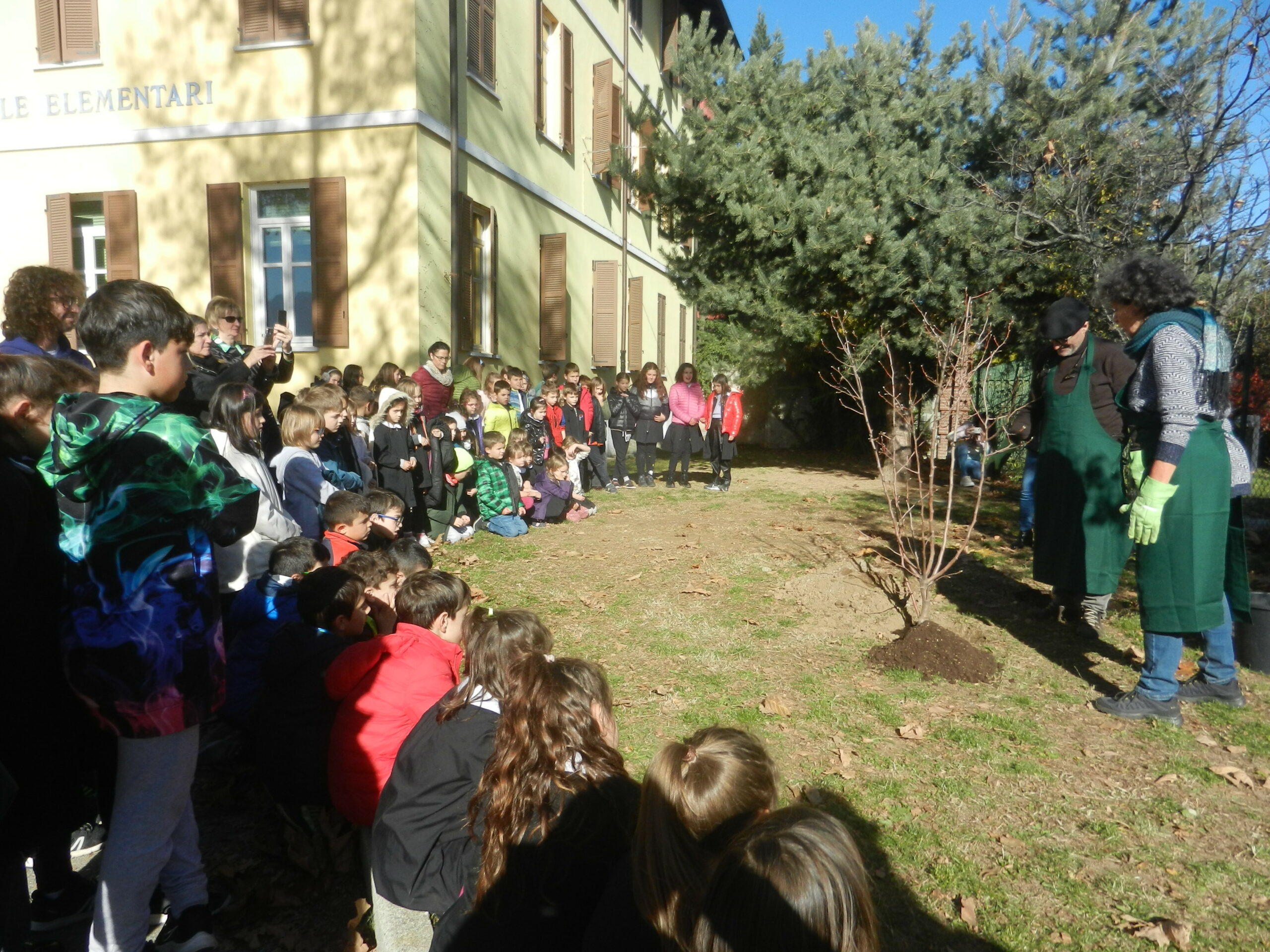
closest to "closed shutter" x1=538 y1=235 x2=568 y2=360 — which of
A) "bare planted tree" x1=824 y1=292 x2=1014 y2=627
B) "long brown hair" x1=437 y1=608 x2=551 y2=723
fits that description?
"bare planted tree" x1=824 y1=292 x2=1014 y2=627

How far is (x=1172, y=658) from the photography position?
4332mm

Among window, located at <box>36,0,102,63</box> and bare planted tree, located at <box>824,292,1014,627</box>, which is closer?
bare planted tree, located at <box>824,292,1014,627</box>

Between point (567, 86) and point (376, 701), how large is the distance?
15.0m

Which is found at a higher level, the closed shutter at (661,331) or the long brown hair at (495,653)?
the closed shutter at (661,331)

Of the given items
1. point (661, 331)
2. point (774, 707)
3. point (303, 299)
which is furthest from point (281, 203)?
point (661, 331)

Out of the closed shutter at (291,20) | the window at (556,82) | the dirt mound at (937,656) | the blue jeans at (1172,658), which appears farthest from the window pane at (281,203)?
the blue jeans at (1172,658)

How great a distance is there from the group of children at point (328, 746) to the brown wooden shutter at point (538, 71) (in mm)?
12809

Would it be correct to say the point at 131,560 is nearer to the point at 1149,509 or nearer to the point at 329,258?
the point at 1149,509

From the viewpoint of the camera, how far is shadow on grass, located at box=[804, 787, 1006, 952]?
2.78 m

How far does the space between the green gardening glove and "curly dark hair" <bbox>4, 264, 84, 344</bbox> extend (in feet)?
16.6

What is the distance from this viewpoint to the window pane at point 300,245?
1169 centimetres

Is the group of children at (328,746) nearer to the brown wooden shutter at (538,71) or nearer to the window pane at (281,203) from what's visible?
the window pane at (281,203)

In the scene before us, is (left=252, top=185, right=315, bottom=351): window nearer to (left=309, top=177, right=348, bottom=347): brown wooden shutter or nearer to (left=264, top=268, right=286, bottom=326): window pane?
(left=264, top=268, right=286, bottom=326): window pane

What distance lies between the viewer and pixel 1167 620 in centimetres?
425
